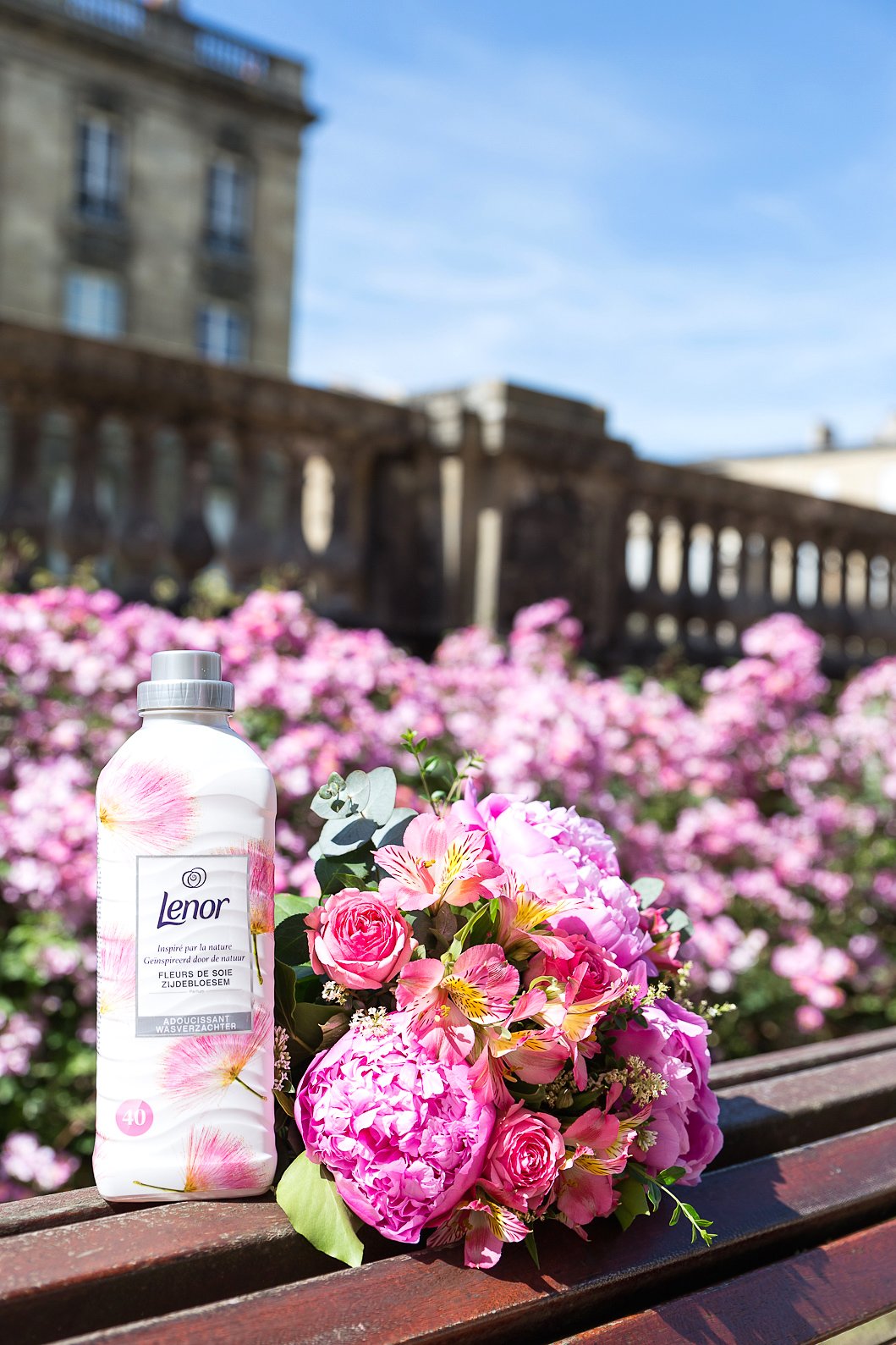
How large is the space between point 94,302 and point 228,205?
3260 millimetres

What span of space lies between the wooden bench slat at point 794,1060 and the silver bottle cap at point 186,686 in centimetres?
95

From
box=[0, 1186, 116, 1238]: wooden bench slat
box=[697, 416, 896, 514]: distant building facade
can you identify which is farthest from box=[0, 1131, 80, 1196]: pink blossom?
box=[697, 416, 896, 514]: distant building facade

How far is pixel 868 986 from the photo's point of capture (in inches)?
158

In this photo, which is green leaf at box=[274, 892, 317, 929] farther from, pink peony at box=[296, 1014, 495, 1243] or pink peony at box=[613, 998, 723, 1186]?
pink peony at box=[613, 998, 723, 1186]

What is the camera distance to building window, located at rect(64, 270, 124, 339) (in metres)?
21.0

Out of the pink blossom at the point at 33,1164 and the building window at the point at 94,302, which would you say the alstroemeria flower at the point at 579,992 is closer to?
the pink blossom at the point at 33,1164

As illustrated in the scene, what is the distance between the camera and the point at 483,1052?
1149mm

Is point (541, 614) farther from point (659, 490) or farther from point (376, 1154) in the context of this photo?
point (376, 1154)

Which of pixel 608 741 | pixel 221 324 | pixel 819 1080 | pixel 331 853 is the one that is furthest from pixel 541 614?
pixel 221 324

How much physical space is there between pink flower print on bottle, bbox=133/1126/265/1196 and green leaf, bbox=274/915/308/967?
0.69 feet

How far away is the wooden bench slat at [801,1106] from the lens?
158 centimetres

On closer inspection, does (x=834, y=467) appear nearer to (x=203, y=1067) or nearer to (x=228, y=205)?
(x=228, y=205)

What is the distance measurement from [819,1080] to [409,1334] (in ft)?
3.15

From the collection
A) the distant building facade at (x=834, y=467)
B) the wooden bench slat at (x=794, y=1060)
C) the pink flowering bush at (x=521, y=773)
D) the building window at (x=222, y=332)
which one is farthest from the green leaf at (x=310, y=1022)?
the distant building facade at (x=834, y=467)
